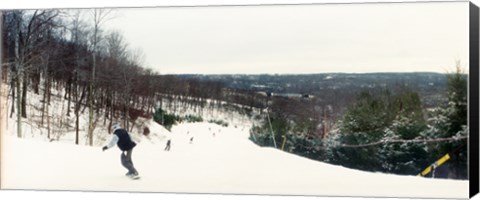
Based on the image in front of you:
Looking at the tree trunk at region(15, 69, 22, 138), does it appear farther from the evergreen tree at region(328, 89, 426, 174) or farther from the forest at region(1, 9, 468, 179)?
the evergreen tree at region(328, 89, 426, 174)

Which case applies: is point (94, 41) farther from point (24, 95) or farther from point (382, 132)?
point (382, 132)

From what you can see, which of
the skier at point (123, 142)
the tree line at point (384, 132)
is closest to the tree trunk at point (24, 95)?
the skier at point (123, 142)

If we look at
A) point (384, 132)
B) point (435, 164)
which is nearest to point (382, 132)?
point (384, 132)

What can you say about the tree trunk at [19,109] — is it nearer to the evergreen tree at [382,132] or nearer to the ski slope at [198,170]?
the ski slope at [198,170]

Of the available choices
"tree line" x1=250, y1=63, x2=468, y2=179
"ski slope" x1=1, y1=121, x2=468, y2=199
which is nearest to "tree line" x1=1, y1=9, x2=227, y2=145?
"ski slope" x1=1, y1=121, x2=468, y2=199

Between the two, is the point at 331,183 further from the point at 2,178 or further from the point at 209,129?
the point at 2,178


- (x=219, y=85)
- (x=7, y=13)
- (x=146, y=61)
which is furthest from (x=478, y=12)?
(x=7, y=13)
